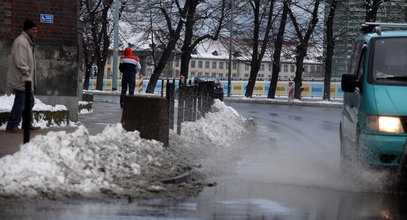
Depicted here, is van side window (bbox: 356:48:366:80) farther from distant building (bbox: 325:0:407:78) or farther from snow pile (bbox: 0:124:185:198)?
distant building (bbox: 325:0:407:78)

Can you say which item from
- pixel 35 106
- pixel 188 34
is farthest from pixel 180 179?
pixel 188 34

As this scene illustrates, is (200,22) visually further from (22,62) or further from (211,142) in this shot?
(22,62)

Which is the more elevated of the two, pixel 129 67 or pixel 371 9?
pixel 371 9

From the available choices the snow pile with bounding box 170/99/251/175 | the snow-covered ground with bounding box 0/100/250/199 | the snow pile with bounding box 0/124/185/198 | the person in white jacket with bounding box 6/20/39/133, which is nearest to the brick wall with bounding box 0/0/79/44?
the snow pile with bounding box 170/99/251/175

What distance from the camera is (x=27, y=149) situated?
26.2 ft

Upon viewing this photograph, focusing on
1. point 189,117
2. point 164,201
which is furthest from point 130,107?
point 189,117

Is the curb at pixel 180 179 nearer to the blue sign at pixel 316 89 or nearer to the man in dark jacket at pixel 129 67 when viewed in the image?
the man in dark jacket at pixel 129 67

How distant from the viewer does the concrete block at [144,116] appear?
1048cm

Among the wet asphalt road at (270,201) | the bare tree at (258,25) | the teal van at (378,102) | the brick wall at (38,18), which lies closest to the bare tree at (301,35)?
the bare tree at (258,25)

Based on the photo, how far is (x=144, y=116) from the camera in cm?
1053

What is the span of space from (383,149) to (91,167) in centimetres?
333

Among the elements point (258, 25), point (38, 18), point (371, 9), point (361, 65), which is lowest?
point (361, 65)

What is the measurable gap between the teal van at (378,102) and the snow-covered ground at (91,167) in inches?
79.6

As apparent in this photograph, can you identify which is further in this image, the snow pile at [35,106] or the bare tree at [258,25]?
the bare tree at [258,25]
